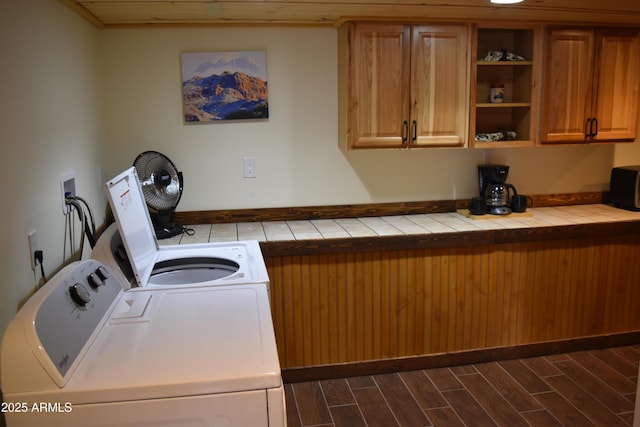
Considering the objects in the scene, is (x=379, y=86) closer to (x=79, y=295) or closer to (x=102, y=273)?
(x=102, y=273)

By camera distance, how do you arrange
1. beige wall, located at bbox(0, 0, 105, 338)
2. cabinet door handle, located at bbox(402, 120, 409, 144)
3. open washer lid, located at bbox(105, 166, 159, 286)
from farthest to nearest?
cabinet door handle, located at bbox(402, 120, 409, 144) < open washer lid, located at bbox(105, 166, 159, 286) < beige wall, located at bbox(0, 0, 105, 338)

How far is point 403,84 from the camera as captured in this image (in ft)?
10.3

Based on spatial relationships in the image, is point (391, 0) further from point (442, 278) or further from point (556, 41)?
point (442, 278)

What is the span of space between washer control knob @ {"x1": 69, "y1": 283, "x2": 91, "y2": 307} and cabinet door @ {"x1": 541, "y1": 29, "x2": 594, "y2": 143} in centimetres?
277

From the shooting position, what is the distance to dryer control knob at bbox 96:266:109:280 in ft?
5.99

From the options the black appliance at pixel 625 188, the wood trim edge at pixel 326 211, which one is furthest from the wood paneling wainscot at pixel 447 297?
the wood trim edge at pixel 326 211

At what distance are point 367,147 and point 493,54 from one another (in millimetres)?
975

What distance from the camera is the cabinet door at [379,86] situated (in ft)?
10.1

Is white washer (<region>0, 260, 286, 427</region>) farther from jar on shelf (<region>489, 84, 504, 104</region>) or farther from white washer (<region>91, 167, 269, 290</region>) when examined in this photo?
jar on shelf (<region>489, 84, 504, 104</region>)

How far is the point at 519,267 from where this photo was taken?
10.6 ft

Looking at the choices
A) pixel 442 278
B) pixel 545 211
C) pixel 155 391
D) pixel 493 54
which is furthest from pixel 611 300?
pixel 155 391

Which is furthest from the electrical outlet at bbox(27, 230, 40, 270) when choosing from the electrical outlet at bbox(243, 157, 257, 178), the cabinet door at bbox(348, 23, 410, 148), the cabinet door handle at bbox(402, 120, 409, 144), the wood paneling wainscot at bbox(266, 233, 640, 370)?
the cabinet door handle at bbox(402, 120, 409, 144)

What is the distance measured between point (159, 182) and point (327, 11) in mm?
1291

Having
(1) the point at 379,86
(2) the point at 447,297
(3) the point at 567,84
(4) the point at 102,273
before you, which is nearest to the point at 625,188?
(3) the point at 567,84
